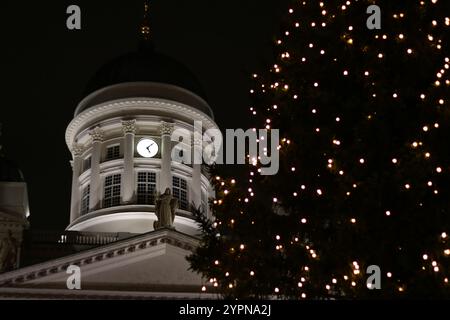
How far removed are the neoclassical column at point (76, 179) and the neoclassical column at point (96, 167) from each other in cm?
144

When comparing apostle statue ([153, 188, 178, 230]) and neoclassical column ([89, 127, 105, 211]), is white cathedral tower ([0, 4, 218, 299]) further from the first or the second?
apostle statue ([153, 188, 178, 230])

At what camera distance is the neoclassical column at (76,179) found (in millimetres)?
51903

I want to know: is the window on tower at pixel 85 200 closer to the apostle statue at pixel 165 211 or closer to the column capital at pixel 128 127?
the column capital at pixel 128 127

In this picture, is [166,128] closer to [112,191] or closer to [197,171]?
[197,171]

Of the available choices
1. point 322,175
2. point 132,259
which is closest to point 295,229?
point 322,175

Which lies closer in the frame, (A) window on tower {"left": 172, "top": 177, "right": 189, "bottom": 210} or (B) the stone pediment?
(B) the stone pediment

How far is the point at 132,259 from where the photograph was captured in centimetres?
3850

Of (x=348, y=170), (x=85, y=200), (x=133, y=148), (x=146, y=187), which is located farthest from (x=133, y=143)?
(x=348, y=170)

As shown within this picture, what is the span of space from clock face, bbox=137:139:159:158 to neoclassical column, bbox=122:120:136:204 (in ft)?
2.28

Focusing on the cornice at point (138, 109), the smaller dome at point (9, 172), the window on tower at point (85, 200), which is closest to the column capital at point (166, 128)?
the cornice at point (138, 109)

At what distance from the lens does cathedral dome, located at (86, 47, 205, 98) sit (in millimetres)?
54344

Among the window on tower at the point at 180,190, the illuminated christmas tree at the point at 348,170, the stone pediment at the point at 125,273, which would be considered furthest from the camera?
the window on tower at the point at 180,190

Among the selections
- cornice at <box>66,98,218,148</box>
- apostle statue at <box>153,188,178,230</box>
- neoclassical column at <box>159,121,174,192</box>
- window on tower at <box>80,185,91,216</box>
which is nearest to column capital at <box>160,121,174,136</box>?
neoclassical column at <box>159,121,174,192</box>
